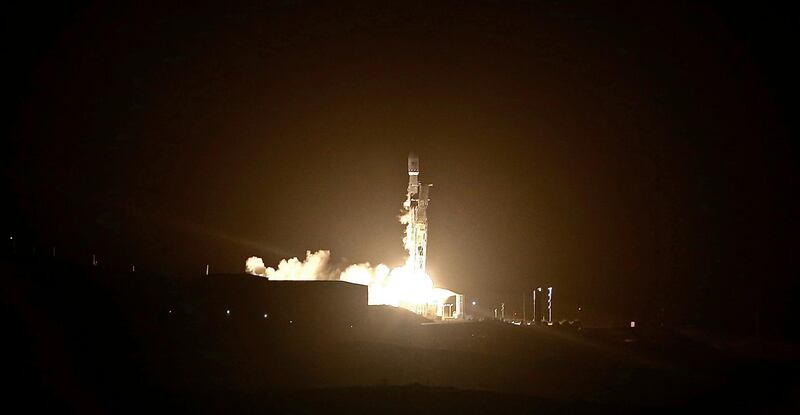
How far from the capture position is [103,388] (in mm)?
31469

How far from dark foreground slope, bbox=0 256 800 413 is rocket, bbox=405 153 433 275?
479 inches

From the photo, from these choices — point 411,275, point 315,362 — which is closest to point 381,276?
point 411,275

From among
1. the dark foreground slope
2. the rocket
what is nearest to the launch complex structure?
the rocket

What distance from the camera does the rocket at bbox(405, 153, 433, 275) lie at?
70.0 meters

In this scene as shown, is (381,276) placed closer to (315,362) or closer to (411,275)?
(411,275)

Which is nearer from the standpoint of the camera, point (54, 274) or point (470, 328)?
point (54, 274)

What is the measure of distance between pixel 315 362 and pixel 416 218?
104 feet

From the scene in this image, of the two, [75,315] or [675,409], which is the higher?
[75,315]

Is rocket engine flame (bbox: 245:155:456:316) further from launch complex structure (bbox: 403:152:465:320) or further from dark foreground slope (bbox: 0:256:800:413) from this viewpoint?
dark foreground slope (bbox: 0:256:800:413)

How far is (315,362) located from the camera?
3922cm

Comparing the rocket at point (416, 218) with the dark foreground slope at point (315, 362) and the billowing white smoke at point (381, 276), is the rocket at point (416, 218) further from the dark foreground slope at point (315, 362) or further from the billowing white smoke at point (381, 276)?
the dark foreground slope at point (315, 362)

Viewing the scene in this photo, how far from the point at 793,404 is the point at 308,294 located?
27.5 metres

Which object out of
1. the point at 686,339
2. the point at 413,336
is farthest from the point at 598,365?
the point at 686,339

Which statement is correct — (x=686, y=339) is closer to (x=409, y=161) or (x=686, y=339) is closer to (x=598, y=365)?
(x=598, y=365)
